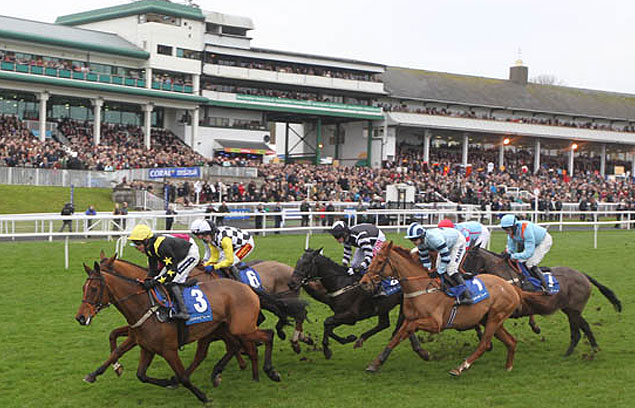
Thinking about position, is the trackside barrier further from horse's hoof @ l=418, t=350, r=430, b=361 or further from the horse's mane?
horse's hoof @ l=418, t=350, r=430, b=361

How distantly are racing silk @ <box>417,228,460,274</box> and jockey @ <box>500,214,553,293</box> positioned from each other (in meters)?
0.89

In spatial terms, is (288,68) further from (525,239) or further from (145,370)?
(145,370)

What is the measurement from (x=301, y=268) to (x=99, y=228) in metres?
10.1

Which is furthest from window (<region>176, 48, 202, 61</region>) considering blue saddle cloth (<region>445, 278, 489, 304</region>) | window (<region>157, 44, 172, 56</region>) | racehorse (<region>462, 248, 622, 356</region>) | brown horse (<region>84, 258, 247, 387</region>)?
blue saddle cloth (<region>445, 278, 489, 304</region>)

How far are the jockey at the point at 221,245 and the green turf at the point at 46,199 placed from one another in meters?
15.0

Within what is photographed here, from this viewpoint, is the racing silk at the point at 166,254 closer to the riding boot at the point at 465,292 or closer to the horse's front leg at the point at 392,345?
the horse's front leg at the point at 392,345

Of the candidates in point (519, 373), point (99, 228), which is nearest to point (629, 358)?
point (519, 373)

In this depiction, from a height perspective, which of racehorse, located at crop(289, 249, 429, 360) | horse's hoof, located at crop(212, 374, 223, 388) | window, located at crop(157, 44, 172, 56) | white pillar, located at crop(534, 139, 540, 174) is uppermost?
window, located at crop(157, 44, 172, 56)

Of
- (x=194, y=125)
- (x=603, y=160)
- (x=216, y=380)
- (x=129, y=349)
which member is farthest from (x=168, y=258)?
(x=603, y=160)

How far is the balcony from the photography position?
36.5 metres

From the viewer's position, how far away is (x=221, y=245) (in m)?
6.97

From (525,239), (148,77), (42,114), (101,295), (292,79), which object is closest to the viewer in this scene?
(101,295)

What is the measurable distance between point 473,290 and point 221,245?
7.80 ft

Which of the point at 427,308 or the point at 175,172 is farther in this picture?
the point at 175,172
